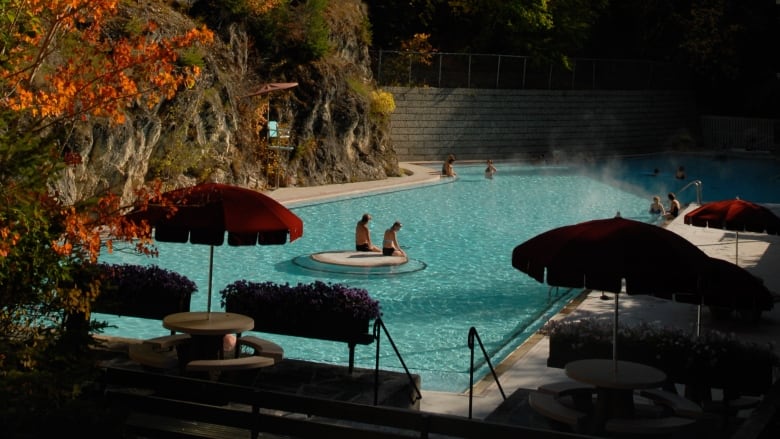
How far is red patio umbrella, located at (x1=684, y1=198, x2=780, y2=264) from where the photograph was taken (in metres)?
16.6

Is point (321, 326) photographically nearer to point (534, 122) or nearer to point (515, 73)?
point (534, 122)

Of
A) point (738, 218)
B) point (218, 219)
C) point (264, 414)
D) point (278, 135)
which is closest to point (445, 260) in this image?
point (738, 218)

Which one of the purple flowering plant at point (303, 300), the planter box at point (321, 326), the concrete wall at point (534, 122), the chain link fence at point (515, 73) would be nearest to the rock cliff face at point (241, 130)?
the chain link fence at point (515, 73)

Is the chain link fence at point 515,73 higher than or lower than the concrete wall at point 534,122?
higher

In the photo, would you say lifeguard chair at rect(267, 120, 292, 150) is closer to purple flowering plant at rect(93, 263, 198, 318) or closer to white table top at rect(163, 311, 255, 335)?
purple flowering plant at rect(93, 263, 198, 318)

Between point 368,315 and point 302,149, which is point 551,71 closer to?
point 302,149

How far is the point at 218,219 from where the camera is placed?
1169 cm

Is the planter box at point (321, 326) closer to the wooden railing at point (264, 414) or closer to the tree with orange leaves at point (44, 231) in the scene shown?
the wooden railing at point (264, 414)

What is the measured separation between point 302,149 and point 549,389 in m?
25.3

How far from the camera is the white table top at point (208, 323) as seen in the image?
1093 cm

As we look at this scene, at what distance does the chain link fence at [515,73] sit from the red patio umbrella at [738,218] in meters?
28.4

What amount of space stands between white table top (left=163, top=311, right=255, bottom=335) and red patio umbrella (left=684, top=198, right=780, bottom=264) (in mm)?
8501

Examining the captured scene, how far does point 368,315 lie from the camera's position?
1177 centimetres

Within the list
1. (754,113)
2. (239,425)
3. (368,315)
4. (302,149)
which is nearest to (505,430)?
(239,425)
